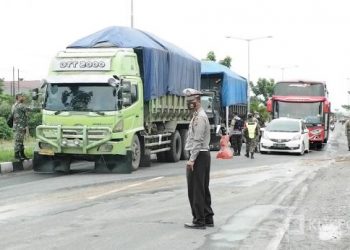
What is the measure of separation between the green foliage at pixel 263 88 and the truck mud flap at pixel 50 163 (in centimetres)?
7039

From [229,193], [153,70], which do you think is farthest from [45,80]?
[229,193]

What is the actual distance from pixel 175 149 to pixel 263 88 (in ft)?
224

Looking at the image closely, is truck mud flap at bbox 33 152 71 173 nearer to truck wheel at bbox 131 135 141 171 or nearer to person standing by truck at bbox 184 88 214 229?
truck wheel at bbox 131 135 141 171

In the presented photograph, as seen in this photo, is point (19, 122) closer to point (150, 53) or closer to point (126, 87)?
point (126, 87)

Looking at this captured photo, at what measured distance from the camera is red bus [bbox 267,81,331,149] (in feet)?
93.9

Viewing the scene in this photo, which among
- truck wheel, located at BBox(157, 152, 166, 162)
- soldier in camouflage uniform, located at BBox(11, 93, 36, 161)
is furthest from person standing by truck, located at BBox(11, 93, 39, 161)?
truck wheel, located at BBox(157, 152, 166, 162)

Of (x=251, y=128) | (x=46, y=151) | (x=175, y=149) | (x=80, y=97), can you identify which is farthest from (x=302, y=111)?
(x=46, y=151)

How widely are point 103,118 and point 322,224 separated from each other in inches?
292

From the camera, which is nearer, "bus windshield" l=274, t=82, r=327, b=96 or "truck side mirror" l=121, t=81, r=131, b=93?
"truck side mirror" l=121, t=81, r=131, b=93

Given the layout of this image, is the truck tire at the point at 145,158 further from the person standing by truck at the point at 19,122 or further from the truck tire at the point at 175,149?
the person standing by truck at the point at 19,122

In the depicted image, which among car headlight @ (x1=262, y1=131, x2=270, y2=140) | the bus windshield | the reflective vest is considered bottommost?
car headlight @ (x1=262, y1=131, x2=270, y2=140)

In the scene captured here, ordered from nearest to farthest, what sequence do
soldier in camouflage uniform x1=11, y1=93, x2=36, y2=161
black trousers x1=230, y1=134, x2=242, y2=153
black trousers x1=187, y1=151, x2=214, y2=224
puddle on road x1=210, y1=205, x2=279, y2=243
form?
1. puddle on road x1=210, y1=205, x2=279, y2=243
2. black trousers x1=187, y1=151, x2=214, y2=224
3. soldier in camouflage uniform x1=11, y1=93, x2=36, y2=161
4. black trousers x1=230, y1=134, x2=242, y2=153

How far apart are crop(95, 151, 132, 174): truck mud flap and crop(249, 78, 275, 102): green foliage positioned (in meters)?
70.3

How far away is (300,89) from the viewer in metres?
29.6
